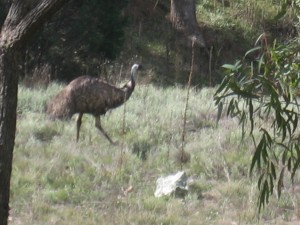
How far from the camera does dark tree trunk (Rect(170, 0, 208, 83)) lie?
22.9 meters

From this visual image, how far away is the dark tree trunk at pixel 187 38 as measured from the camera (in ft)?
75.0

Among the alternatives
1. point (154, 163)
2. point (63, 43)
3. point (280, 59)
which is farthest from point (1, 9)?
point (280, 59)

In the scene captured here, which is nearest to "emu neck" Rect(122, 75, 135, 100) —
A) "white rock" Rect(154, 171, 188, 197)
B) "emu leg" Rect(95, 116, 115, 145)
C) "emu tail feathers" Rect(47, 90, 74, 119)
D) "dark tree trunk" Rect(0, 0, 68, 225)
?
"emu leg" Rect(95, 116, 115, 145)

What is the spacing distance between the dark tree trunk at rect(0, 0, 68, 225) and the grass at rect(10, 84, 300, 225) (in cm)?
318

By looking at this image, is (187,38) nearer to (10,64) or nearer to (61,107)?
(61,107)

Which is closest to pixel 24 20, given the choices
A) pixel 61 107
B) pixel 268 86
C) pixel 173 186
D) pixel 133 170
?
pixel 268 86

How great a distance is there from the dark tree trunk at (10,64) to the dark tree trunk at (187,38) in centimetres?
1656

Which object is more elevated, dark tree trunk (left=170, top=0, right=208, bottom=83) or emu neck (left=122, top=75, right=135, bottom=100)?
dark tree trunk (left=170, top=0, right=208, bottom=83)

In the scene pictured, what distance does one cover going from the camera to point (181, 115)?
1304 cm

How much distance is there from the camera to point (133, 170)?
10883 millimetres

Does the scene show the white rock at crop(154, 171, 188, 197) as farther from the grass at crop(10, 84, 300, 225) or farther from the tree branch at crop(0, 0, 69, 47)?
the tree branch at crop(0, 0, 69, 47)

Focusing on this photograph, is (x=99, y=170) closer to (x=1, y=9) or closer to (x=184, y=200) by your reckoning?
(x=184, y=200)

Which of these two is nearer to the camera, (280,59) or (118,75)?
(280,59)

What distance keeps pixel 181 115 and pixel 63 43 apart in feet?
19.2
